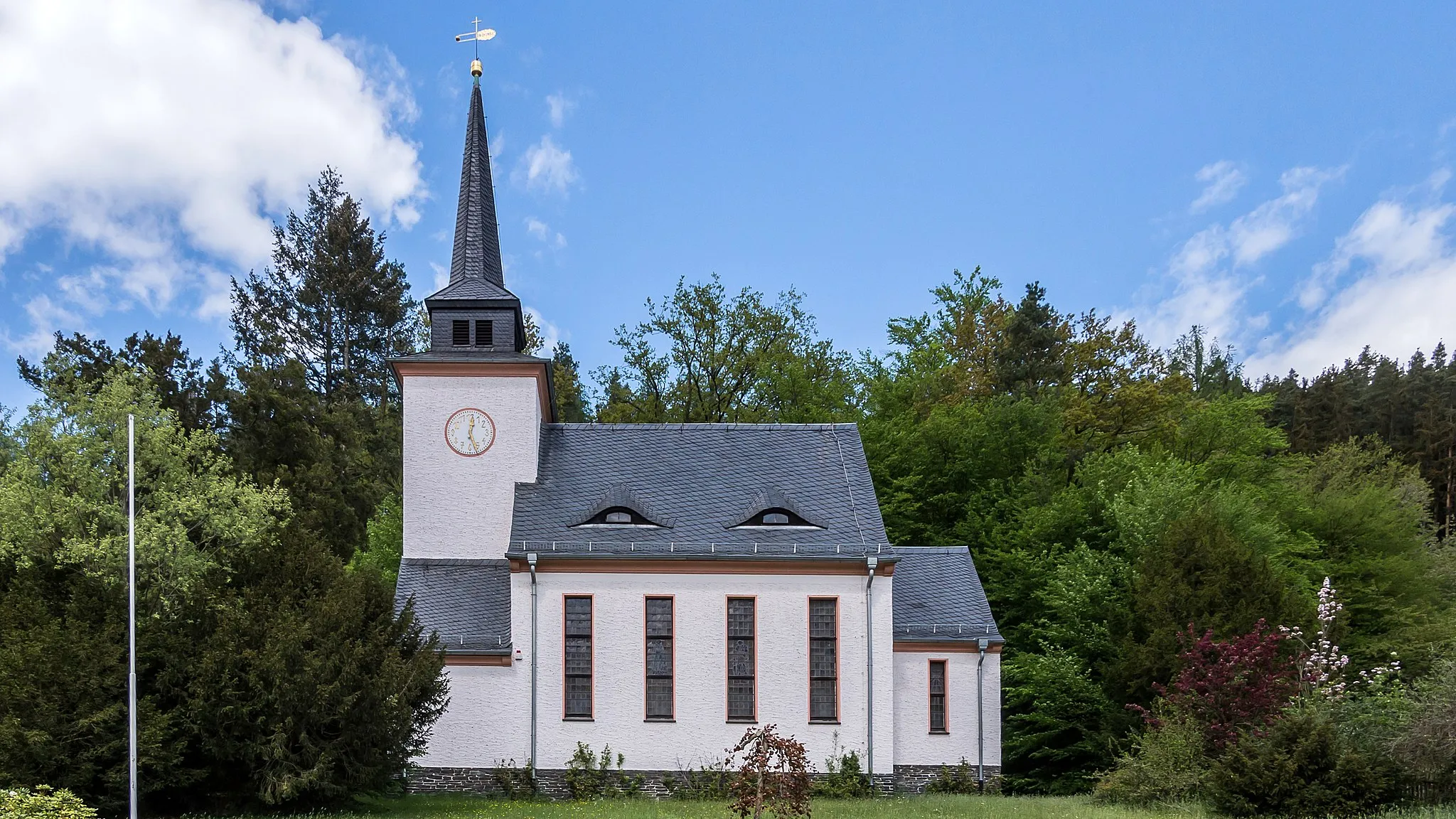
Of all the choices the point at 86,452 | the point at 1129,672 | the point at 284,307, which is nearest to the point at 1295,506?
the point at 1129,672

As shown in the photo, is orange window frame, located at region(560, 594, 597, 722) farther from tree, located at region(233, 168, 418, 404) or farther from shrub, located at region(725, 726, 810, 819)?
tree, located at region(233, 168, 418, 404)

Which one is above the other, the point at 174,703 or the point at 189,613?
the point at 189,613

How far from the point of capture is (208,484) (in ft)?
71.5

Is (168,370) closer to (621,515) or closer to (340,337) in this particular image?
(340,337)

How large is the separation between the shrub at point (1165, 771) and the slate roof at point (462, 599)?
12377 millimetres

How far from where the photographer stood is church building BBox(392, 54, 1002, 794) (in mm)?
23531

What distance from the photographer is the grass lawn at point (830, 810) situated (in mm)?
17125

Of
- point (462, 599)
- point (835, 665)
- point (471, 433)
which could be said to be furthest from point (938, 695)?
point (471, 433)

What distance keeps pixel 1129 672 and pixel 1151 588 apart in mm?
1894

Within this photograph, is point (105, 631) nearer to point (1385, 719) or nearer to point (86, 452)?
point (86, 452)

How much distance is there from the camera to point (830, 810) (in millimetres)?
18953

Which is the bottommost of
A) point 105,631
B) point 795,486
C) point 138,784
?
point 138,784

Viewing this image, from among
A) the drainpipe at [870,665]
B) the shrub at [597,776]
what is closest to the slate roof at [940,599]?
→ the drainpipe at [870,665]

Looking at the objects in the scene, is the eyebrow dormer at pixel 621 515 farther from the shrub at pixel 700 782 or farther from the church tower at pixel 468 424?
the shrub at pixel 700 782
